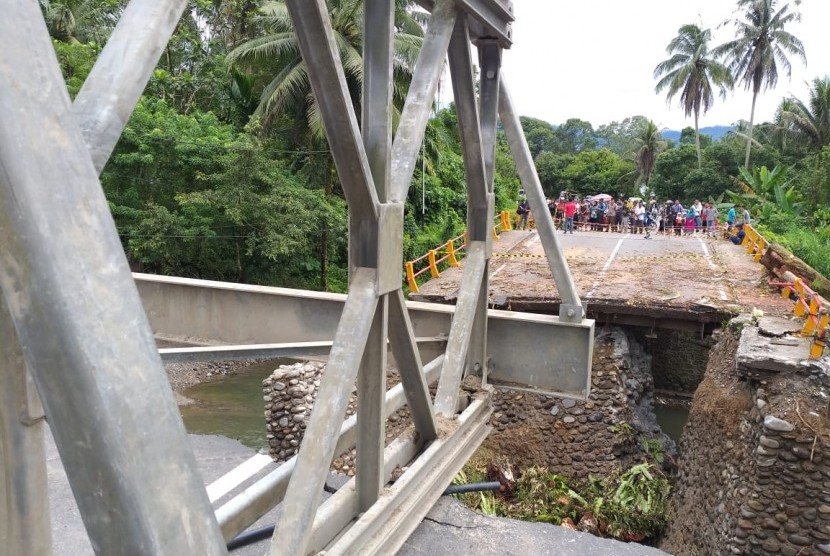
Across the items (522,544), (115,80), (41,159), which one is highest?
(115,80)

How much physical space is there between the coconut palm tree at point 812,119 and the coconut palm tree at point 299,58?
27.1 m

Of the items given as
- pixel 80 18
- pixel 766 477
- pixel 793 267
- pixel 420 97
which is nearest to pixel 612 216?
pixel 793 267

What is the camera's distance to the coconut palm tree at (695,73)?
45.2m

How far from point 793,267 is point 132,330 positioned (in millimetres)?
16642

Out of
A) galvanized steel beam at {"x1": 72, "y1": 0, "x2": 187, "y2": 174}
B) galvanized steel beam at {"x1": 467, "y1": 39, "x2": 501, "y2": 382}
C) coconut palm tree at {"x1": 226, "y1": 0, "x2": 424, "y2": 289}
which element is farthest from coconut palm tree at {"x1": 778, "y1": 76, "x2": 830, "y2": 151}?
galvanized steel beam at {"x1": 72, "y1": 0, "x2": 187, "y2": 174}

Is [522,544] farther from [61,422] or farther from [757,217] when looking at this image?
[757,217]

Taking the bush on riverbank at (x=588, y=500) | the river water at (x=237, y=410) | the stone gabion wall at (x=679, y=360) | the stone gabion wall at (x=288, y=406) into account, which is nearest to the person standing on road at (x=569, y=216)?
the stone gabion wall at (x=679, y=360)

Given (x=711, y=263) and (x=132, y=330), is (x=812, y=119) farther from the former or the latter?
(x=132, y=330)

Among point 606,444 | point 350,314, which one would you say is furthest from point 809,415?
point 350,314

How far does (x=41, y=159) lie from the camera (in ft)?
3.10

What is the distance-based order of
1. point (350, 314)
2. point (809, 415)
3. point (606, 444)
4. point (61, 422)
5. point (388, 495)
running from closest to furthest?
point (61, 422) < point (350, 314) < point (388, 495) < point (809, 415) < point (606, 444)

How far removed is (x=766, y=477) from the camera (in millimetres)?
9039

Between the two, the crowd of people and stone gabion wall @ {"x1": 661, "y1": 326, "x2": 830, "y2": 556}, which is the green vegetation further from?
stone gabion wall @ {"x1": 661, "y1": 326, "x2": 830, "y2": 556}

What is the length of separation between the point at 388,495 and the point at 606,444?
10775mm
